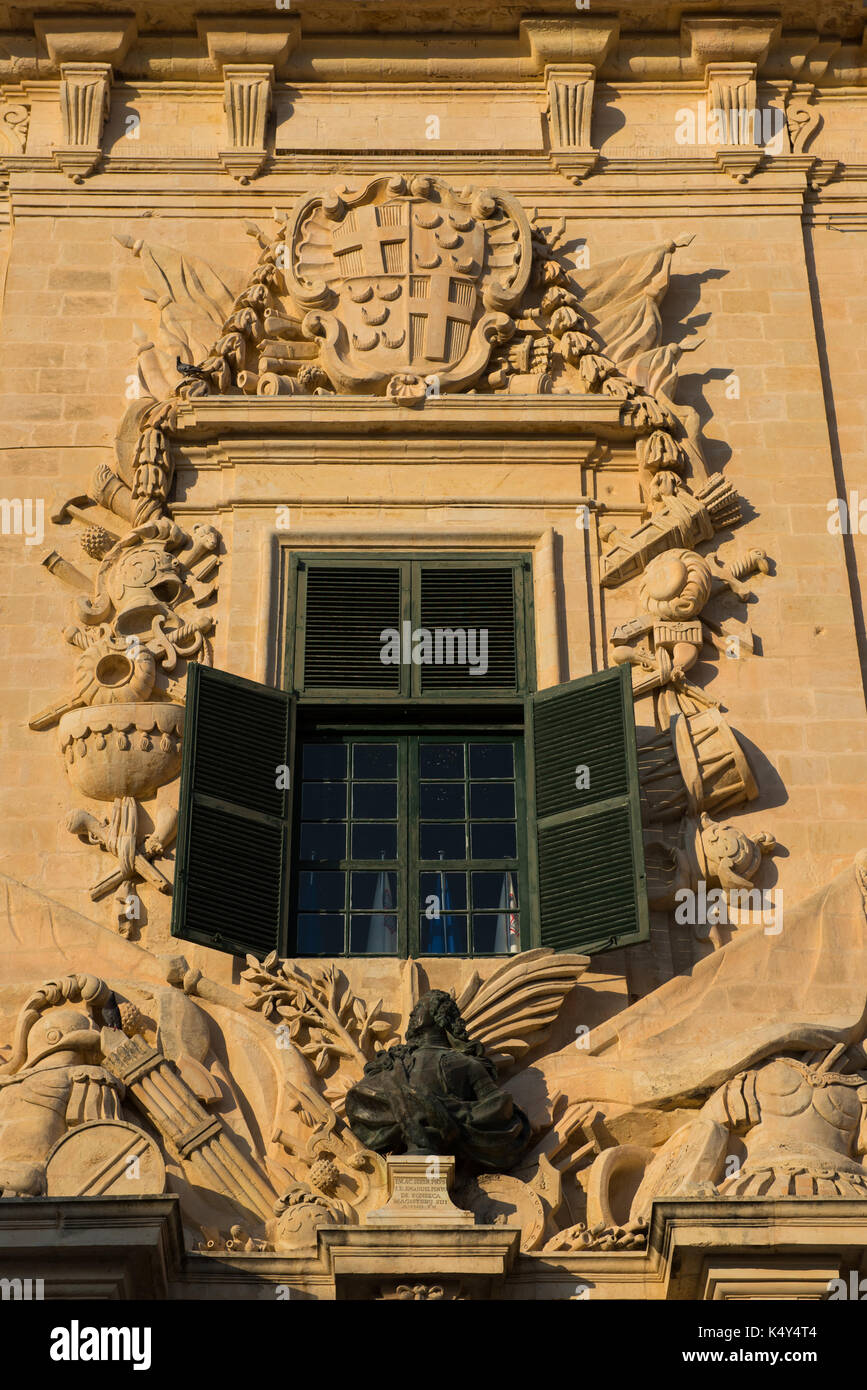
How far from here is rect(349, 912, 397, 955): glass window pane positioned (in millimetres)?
14578

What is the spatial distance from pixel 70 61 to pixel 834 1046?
912 cm

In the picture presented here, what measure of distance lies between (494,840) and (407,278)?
13.6ft

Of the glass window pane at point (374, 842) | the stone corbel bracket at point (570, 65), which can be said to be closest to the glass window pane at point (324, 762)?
the glass window pane at point (374, 842)

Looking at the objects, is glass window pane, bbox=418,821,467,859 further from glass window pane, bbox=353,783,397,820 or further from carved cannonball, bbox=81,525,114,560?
carved cannonball, bbox=81,525,114,560

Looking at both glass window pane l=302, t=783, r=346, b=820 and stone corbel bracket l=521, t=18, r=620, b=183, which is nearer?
glass window pane l=302, t=783, r=346, b=820

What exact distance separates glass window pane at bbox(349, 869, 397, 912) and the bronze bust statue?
1.49 m

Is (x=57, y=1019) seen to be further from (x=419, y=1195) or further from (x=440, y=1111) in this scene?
(x=419, y=1195)

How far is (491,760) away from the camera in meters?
15.3

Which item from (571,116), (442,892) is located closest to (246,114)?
(571,116)

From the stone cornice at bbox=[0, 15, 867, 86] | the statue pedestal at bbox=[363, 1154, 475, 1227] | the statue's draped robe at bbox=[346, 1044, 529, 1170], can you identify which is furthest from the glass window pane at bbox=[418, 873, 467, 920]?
the stone cornice at bbox=[0, 15, 867, 86]

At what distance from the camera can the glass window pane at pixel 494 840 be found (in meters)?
14.9

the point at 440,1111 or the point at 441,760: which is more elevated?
the point at 441,760

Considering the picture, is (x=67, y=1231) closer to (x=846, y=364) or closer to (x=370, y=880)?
(x=370, y=880)

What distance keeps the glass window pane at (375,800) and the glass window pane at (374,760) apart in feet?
0.28
